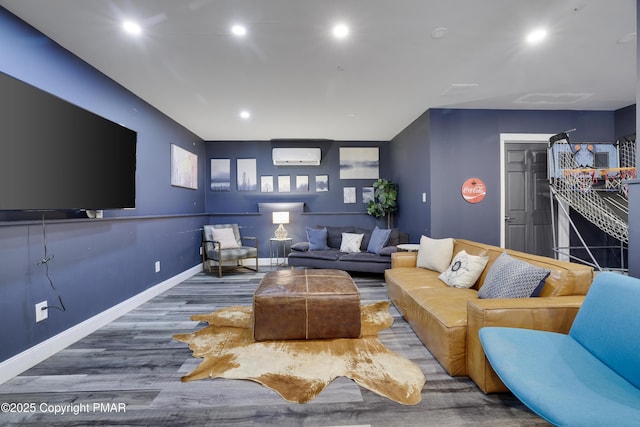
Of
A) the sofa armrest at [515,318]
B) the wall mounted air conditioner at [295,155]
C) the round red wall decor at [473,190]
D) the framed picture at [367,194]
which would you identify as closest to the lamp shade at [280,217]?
the wall mounted air conditioner at [295,155]

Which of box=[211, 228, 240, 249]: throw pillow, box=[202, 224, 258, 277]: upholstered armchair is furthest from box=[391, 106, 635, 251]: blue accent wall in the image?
box=[211, 228, 240, 249]: throw pillow

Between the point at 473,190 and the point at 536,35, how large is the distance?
209cm

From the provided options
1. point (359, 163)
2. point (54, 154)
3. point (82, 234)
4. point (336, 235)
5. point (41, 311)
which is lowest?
point (41, 311)

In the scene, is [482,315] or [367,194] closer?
[482,315]

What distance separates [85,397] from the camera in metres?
1.62

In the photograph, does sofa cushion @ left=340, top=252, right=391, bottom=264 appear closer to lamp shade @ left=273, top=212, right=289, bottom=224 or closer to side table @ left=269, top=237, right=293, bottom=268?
lamp shade @ left=273, top=212, right=289, bottom=224

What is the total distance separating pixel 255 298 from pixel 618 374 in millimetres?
2138

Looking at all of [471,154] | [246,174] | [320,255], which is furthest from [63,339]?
[471,154]

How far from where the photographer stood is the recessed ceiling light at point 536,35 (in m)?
2.18

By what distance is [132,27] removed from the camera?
207 cm

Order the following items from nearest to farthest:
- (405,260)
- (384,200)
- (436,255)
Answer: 1. (436,255)
2. (405,260)
3. (384,200)

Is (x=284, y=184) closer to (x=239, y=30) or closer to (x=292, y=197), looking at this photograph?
(x=292, y=197)

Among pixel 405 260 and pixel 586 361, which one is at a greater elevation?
pixel 405 260

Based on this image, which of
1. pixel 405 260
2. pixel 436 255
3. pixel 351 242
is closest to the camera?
pixel 436 255
